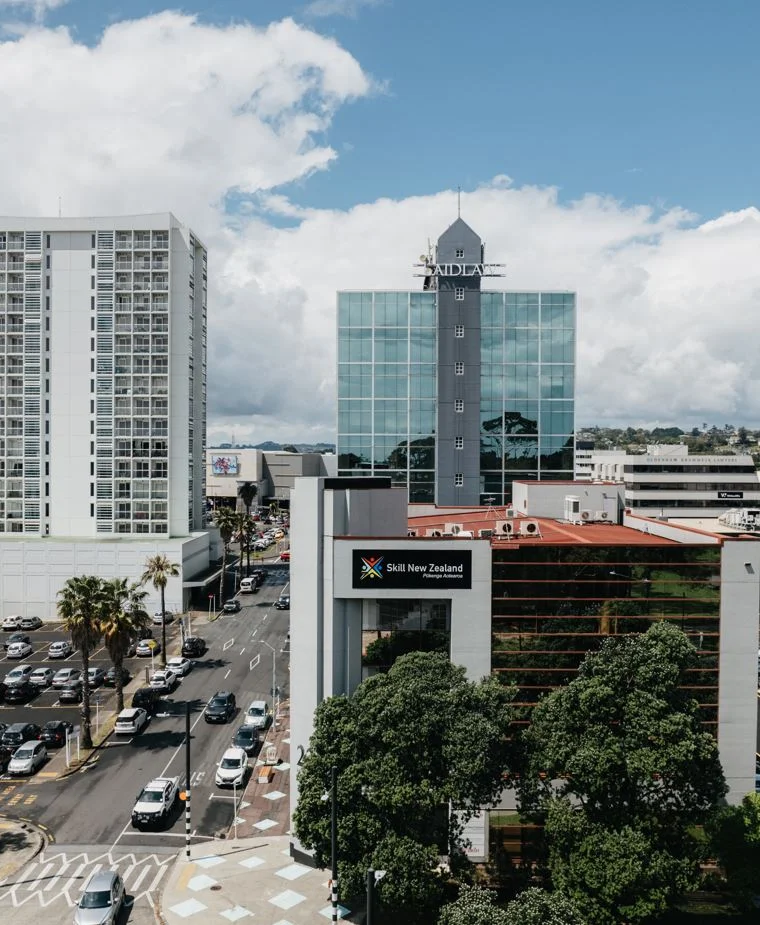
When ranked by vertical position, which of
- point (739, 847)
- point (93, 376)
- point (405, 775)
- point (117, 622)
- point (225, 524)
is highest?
point (93, 376)

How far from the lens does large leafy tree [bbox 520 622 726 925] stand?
31.5 metres

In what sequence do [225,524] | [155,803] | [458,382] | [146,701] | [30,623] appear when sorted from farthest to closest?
[225,524] < [458,382] < [30,623] < [146,701] < [155,803]

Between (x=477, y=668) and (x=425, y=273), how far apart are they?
6907 centimetres

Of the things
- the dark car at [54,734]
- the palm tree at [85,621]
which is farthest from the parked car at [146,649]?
the palm tree at [85,621]

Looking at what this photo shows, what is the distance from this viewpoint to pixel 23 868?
38.8 meters

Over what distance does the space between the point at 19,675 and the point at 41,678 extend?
333 cm

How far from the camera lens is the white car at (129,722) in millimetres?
57281

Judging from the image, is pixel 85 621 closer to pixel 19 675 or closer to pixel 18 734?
pixel 18 734

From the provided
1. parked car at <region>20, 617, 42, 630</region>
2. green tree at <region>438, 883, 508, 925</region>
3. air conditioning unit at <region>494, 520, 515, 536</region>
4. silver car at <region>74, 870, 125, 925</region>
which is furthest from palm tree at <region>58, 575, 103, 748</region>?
parked car at <region>20, 617, 42, 630</region>

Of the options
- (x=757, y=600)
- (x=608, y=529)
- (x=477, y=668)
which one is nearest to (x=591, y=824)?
(x=477, y=668)

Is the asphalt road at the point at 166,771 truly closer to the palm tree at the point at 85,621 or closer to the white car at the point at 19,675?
the palm tree at the point at 85,621

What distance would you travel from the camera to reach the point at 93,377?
102m

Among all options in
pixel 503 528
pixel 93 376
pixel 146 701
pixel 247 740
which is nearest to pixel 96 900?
pixel 247 740

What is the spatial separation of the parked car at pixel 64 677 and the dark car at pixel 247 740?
20.8 m
